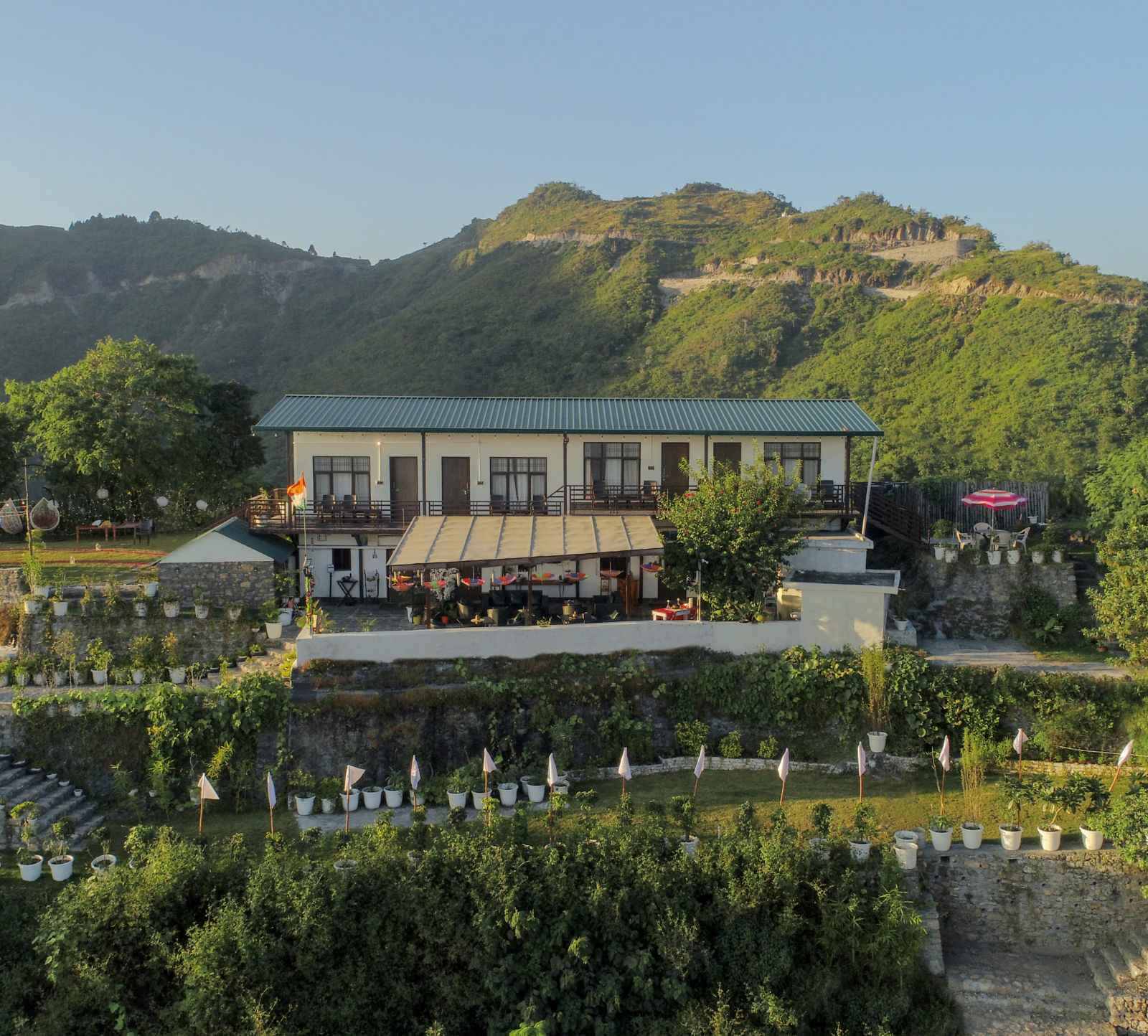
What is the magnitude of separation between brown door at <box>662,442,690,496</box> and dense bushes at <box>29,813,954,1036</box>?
1212 cm

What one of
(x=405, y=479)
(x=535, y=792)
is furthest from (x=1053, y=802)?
(x=405, y=479)

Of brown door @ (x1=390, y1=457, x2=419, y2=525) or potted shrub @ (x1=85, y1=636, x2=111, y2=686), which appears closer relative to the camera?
potted shrub @ (x1=85, y1=636, x2=111, y2=686)

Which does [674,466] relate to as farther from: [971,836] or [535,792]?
[971,836]

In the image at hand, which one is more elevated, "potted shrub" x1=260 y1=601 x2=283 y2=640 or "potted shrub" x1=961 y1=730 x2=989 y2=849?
"potted shrub" x1=260 y1=601 x2=283 y2=640

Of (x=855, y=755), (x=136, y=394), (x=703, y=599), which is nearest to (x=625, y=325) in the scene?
(x=136, y=394)

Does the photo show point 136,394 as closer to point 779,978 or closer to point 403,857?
point 403,857

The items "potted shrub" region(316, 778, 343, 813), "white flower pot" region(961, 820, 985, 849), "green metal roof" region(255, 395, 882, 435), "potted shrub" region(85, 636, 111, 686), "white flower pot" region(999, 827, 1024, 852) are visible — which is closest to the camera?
"white flower pot" region(999, 827, 1024, 852)

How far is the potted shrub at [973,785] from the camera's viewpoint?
13.9 m

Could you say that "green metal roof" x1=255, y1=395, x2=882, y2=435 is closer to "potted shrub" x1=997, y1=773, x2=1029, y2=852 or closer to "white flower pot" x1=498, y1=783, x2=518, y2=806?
"white flower pot" x1=498, y1=783, x2=518, y2=806

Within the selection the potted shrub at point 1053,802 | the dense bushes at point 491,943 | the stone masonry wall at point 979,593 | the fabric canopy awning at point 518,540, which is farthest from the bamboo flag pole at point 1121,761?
the fabric canopy awning at point 518,540

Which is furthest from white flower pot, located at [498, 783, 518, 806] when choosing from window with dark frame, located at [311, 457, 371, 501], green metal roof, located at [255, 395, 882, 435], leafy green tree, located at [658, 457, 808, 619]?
window with dark frame, located at [311, 457, 371, 501]

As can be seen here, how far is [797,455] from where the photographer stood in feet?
78.4

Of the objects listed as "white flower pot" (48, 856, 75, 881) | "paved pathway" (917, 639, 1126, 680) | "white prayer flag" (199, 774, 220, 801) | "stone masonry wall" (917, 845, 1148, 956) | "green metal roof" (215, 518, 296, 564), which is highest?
"green metal roof" (215, 518, 296, 564)

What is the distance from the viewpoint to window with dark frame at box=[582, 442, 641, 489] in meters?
23.7
